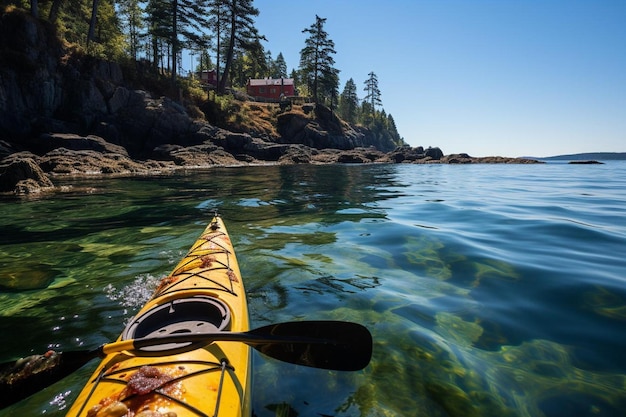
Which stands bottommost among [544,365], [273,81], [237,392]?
[544,365]

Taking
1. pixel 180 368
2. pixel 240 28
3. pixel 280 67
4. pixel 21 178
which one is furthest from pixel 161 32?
pixel 280 67

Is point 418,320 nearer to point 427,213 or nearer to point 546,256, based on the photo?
point 546,256

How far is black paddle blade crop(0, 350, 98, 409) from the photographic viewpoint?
2.49 m

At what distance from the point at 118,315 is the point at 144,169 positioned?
20.1 metres

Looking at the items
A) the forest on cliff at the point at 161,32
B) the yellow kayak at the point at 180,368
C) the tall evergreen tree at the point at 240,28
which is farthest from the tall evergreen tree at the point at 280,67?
the yellow kayak at the point at 180,368

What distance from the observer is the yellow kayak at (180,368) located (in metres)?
1.99

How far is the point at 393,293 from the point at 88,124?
29333 millimetres

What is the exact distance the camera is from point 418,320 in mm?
4180

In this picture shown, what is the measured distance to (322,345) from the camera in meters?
2.90

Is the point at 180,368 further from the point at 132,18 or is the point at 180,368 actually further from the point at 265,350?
the point at 132,18

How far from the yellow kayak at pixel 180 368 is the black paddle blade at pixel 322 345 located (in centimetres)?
32

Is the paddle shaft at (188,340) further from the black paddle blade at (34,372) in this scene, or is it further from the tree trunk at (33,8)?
the tree trunk at (33,8)

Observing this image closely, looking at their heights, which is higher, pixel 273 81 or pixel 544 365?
pixel 273 81

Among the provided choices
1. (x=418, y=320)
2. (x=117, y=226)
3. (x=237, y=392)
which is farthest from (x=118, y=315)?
(x=117, y=226)
